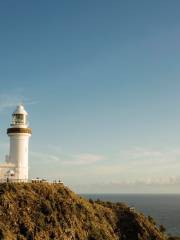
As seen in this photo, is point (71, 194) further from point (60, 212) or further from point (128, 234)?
point (128, 234)

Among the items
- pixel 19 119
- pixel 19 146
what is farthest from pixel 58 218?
pixel 19 119

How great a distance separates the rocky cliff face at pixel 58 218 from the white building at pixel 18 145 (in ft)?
19.5

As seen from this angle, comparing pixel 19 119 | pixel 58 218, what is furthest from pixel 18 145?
pixel 58 218

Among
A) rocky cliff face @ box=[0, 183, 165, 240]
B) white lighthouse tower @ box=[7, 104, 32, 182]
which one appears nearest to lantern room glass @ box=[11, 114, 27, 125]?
white lighthouse tower @ box=[7, 104, 32, 182]

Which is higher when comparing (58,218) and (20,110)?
(20,110)

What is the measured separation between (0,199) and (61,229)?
760 cm

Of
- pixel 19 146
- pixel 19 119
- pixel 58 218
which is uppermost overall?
pixel 19 119

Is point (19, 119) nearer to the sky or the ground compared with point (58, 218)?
nearer to the sky

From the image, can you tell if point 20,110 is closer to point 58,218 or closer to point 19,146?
point 19,146

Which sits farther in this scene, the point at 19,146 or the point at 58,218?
the point at 19,146

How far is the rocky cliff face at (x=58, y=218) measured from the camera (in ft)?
133

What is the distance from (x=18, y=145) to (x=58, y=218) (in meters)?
13.3

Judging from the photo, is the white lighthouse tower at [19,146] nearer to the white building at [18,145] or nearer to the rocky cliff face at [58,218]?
the white building at [18,145]

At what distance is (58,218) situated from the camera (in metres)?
44.9
